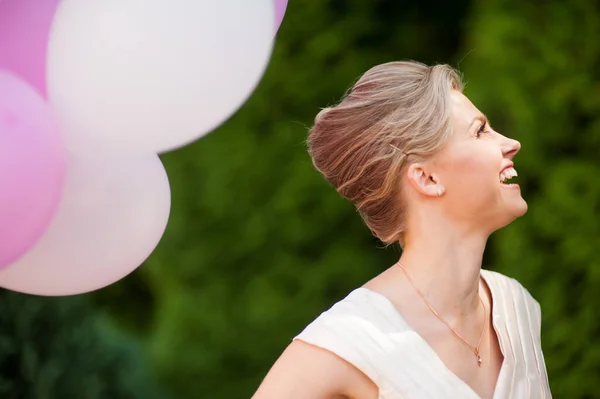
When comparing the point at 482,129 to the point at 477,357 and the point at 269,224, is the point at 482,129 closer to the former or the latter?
the point at 477,357

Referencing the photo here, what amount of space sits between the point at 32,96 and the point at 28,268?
→ 0.37m

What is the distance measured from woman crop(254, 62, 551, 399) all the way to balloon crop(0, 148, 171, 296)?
1.35 feet

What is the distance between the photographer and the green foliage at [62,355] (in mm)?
2963

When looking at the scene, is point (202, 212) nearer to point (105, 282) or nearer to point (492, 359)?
point (105, 282)

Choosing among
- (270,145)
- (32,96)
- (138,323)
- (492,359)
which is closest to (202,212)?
(270,145)

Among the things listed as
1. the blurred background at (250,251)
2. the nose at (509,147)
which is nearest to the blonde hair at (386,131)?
the nose at (509,147)

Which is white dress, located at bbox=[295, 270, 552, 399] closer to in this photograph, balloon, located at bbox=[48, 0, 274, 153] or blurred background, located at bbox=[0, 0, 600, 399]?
balloon, located at bbox=[48, 0, 274, 153]

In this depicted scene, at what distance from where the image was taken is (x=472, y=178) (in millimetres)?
1733

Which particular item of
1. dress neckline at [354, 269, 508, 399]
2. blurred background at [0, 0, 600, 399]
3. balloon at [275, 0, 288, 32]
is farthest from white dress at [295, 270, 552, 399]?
blurred background at [0, 0, 600, 399]

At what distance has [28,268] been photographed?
6.36ft

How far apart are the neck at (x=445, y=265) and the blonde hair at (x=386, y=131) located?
0.23 ft

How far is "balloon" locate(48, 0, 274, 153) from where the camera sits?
1.89 m

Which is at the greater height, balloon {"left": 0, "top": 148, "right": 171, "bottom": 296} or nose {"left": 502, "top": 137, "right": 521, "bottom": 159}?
nose {"left": 502, "top": 137, "right": 521, "bottom": 159}

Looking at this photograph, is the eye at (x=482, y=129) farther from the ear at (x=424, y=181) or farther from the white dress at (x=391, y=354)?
the white dress at (x=391, y=354)
